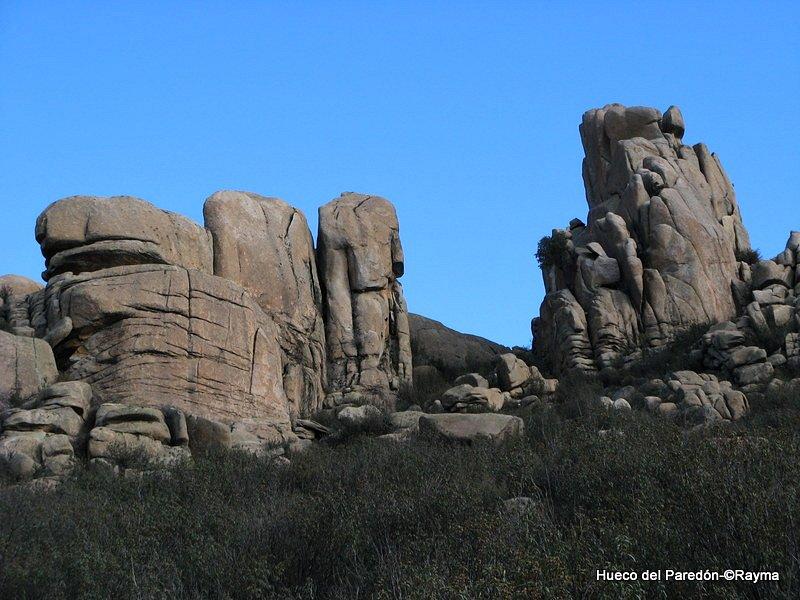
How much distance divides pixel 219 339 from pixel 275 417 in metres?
2.25

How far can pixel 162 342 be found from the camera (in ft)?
82.2

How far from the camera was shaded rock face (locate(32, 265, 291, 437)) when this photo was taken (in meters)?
24.6

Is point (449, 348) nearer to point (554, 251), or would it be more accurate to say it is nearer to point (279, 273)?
point (554, 251)

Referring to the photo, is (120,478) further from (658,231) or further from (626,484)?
(658,231)

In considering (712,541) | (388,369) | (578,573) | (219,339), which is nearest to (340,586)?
(578,573)

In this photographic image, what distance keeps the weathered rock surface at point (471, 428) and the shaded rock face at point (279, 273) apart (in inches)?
281

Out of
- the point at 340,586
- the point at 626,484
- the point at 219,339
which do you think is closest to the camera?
the point at 340,586

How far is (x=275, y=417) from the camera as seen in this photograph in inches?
1054

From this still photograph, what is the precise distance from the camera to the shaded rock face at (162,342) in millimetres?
24641

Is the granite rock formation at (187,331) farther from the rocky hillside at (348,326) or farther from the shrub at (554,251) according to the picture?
the shrub at (554,251)

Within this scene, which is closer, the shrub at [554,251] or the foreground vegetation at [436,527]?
the foreground vegetation at [436,527]

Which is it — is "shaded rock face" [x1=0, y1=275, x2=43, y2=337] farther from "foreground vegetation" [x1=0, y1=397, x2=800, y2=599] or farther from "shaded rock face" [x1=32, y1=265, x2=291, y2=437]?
"foreground vegetation" [x1=0, y1=397, x2=800, y2=599]

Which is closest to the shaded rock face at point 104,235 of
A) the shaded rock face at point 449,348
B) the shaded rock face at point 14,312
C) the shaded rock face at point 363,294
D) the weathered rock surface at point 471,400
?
the shaded rock face at point 14,312

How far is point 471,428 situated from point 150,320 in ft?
24.9
